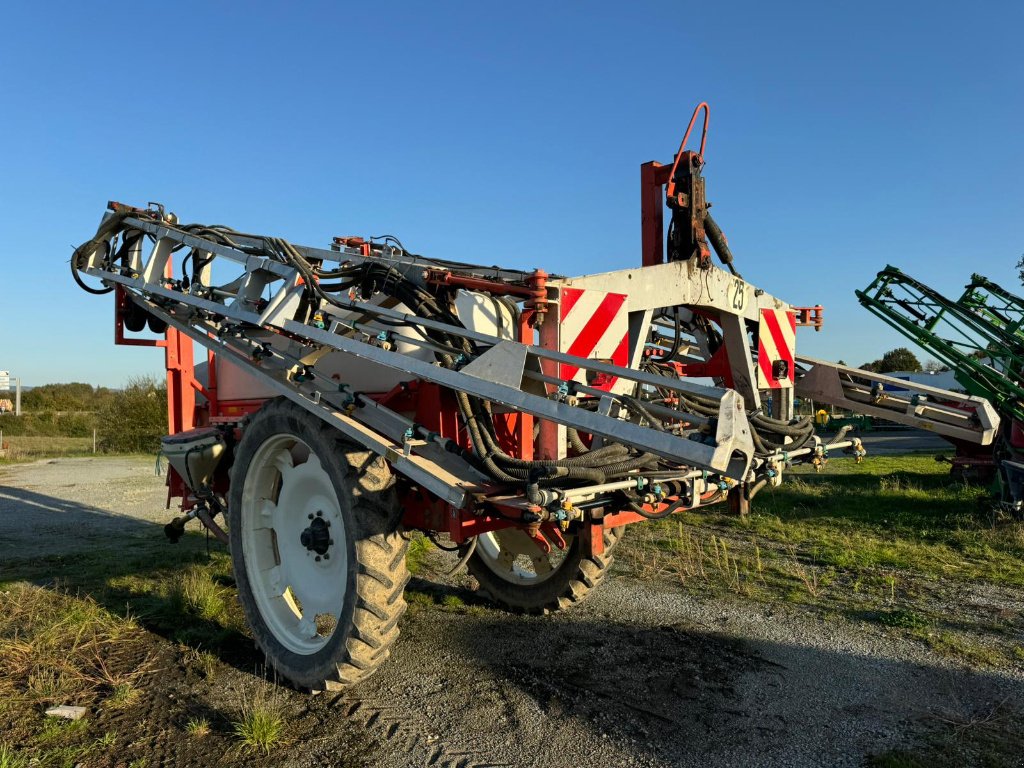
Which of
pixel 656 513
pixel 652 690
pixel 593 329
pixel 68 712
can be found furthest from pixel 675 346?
pixel 68 712

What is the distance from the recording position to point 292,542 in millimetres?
4184

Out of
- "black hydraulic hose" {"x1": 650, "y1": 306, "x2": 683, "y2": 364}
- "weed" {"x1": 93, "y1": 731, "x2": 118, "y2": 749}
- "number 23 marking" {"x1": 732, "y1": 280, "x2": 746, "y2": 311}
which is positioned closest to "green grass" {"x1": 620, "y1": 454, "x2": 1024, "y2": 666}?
"black hydraulic hose" {"x1": 650, "y1": 306, "x2": 683, "y2": 364}

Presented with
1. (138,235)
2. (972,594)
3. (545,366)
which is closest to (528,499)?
(545,366)

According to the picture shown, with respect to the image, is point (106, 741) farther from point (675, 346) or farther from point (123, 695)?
point (675, 346)

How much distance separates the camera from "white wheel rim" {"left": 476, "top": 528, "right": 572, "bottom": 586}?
5.13 meters

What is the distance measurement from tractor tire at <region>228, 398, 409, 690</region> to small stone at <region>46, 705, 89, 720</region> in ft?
2.81

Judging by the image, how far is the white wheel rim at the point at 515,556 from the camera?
5129 mm

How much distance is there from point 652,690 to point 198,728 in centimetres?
214

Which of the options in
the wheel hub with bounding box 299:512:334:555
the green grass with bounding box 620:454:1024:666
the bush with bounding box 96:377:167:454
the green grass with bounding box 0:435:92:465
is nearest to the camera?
the wheel hub with bounding box 299:512:334:555

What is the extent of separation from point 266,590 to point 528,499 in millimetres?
2160

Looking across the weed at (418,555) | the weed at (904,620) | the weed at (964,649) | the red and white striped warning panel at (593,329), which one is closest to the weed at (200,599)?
the weed at (418,555)

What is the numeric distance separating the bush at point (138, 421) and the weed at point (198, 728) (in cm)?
2234

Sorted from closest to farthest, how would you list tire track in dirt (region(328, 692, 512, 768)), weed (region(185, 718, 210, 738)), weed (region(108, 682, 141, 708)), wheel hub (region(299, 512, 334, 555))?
tire track in dirt (region(328, 692, 512, 768)) → weed (region(185, 718, 210, 738)) → weed (region(108, 682, 141, 708)) → wheel hub (region(299, 512, 334, 555))

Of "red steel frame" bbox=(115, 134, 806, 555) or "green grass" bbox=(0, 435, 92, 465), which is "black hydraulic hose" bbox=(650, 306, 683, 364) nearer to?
"red steel frame" bbox=(115, 134, 806, 555)
